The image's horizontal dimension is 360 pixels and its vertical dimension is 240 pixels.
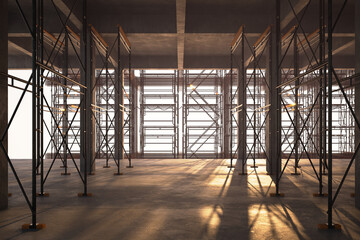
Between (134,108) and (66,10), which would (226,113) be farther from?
(66,10)

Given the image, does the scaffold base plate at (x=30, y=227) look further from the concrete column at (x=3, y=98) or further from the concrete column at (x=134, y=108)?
the concrete column at (x=134, y=108)

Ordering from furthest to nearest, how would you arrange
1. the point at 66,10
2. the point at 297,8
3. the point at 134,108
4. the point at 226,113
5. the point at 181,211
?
1. the point at 134,108
2. the point at 226,113
3. the point at 66,10
4. the point at 297,8
5. the point at 181,211

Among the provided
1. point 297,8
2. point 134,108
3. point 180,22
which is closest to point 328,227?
point 297,8

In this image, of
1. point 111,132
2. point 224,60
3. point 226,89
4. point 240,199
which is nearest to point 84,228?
point 240,199

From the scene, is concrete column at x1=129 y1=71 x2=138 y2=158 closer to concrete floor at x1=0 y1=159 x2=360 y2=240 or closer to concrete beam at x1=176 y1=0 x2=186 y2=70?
concrete beam at x1=176 y1=0 x2=186 y2=70

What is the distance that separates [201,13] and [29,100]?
2016 centimetres

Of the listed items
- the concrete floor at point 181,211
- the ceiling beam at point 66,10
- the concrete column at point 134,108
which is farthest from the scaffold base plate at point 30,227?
the concrete column at point 134,108

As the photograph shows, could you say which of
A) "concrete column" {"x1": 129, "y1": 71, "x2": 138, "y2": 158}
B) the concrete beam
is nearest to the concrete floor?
the concrete beam

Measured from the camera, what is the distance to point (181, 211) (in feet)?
18.9

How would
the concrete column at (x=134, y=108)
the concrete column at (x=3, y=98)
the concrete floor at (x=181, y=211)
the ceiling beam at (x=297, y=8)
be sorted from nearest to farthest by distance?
1. the concrete floor at (x=181, y=211)
2. the concrete column at (x=3, y=98)
3. the ceiling beam at (x=297, y=8)
4. the concrete column at (x=134, y=108)

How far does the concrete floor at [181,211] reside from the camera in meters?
4.55

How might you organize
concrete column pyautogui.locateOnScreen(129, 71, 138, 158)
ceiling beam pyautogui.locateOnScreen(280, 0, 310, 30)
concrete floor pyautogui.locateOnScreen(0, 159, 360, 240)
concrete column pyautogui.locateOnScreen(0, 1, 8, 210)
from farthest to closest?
concrete column pyautogui.locateOnScreen(129, 71, 138, 158) → ceiling beam pyautogui.locateOnScreen(280, 0, 310, 30) → concrete column pyautogui.locateOnScreen(0, 1, 8, 210) → concrete floor pyautogui.locateOnScreen(0, 159, 360, 240)

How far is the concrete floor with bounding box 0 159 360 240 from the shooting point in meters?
4.55

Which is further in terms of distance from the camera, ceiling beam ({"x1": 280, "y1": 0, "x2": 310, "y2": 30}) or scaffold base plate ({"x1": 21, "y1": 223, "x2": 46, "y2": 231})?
ceiling beam ({"x1": 280, "y1": 0, "x2": 310, "y2": 30})
